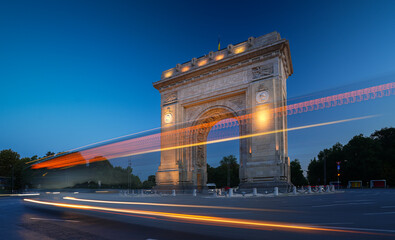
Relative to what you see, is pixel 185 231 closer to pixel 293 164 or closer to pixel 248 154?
pixel 248 154

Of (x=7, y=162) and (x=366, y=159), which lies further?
(x=7, y=162)

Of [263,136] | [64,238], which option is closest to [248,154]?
[263,136]

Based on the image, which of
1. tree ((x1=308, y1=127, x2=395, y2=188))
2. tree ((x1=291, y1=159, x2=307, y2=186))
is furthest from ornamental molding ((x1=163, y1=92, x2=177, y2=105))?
tree ((x1=291, y1=159, x2=307, y2=186))

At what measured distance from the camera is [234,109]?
34469 millimetres

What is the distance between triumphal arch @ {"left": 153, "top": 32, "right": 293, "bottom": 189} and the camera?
3020 cm

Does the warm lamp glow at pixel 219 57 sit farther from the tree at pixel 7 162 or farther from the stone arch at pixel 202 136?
the tree at pixel 7 162

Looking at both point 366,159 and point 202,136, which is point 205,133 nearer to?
→ point 202,136

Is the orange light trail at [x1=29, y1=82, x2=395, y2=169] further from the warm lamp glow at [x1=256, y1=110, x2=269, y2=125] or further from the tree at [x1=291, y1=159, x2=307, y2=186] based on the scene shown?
the tree at [x1=291, y1=159, x2=307, y2=186]

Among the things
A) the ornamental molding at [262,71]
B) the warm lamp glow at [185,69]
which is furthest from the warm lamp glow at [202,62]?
the ornamental molding at [262,71]

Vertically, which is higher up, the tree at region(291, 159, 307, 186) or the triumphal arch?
the triumphal arch

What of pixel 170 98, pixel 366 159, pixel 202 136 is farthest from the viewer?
pixel 366 159

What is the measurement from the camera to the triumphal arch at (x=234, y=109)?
3020 centimetres

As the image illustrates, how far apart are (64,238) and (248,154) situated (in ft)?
89.9

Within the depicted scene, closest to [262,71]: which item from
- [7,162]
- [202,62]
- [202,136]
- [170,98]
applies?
[202,62]
